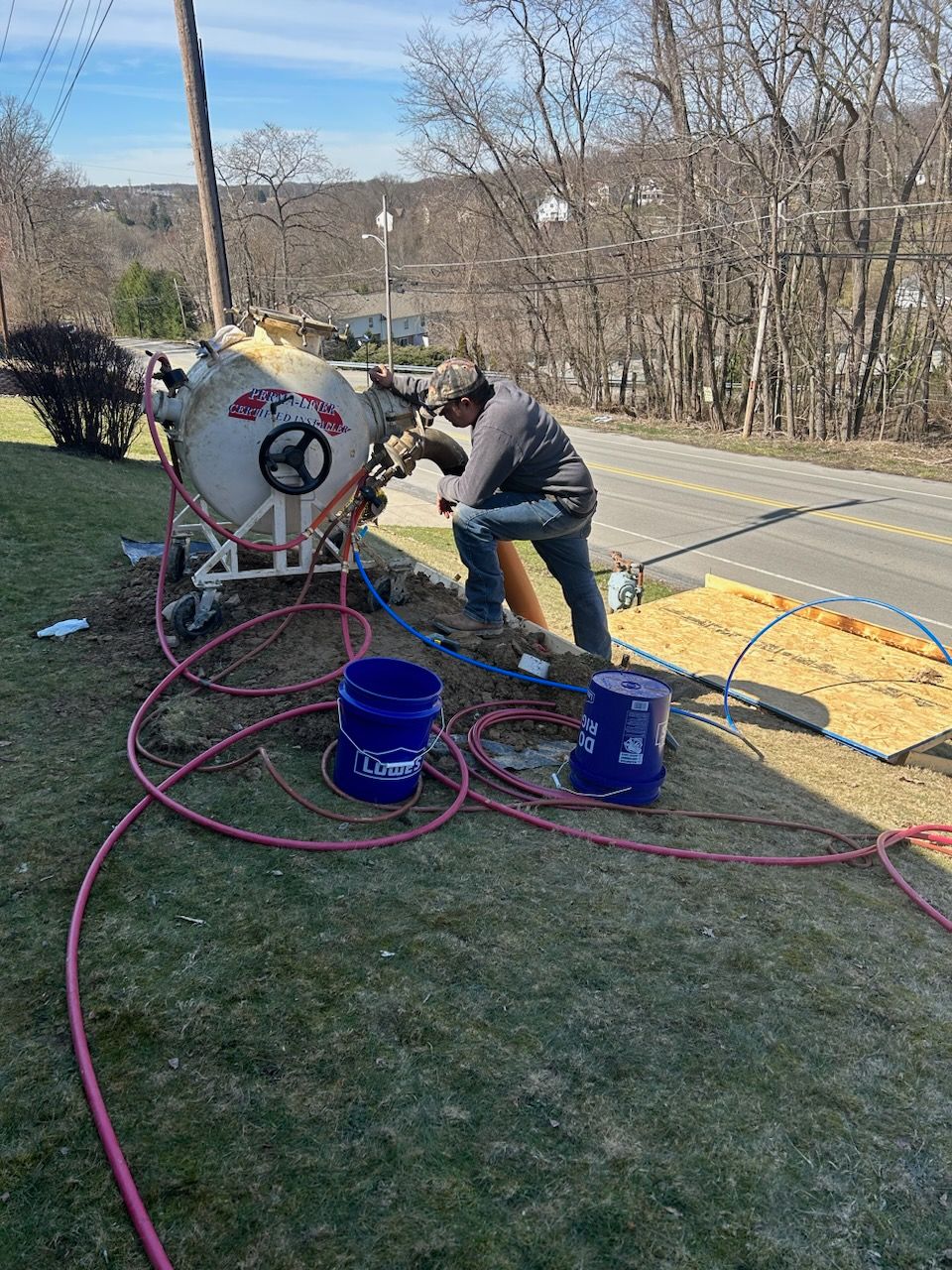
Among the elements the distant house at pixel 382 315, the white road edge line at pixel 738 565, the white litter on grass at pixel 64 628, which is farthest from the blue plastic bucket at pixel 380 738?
the distant house at pixel 382 315

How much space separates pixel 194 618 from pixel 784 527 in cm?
1090

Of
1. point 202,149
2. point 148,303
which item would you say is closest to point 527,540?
point 202,149

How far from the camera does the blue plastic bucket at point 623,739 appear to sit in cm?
372

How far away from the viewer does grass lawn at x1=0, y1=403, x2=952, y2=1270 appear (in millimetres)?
1871

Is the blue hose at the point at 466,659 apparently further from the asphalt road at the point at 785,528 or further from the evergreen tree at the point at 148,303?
the evergreen tree at the point at 148,303

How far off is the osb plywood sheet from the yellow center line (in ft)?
23.4

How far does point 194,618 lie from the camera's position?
16.0 ft

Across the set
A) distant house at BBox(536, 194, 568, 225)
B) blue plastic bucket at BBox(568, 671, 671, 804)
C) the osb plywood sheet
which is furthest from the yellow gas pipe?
distant house at BBox(536, 194, 568, 225)

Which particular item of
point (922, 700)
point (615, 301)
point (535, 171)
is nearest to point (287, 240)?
point (535, 171)

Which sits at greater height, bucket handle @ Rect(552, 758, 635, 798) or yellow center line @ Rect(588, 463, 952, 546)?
bucket handle @ Rect(552, 758, 635, 798)

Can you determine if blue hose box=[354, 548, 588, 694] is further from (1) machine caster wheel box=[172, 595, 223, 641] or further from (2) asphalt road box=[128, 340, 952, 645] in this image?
(2) asphalt road box=[128, 340, 952, 645]

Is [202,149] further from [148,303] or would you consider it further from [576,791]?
[148,303]

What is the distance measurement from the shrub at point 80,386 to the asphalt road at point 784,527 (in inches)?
195

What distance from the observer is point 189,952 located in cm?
259
